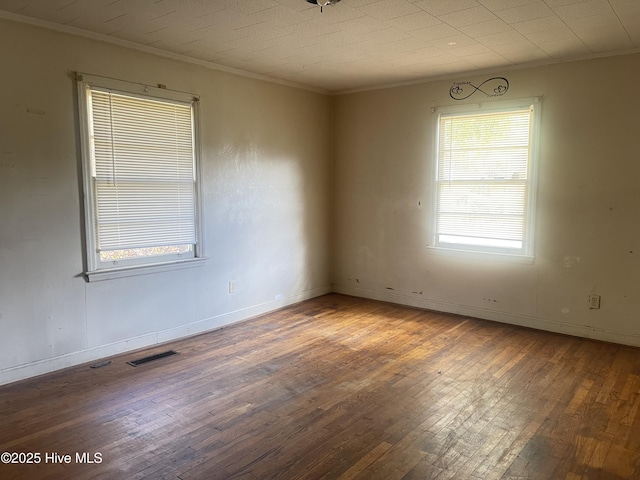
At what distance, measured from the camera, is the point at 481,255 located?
15.8 feet

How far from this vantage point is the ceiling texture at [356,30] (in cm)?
293

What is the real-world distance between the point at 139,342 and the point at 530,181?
12.9 feet

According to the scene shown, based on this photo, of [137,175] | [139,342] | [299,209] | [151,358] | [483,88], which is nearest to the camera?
[151,358]

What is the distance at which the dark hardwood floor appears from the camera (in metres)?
2.30

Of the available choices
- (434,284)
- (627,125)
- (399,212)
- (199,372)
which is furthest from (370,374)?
(627,125)

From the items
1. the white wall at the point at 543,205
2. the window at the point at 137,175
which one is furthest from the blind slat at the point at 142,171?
the white wall at the point at 543,205

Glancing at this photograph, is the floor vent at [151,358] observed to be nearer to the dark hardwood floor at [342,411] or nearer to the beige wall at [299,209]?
the dark hardwood floor at [342,411]

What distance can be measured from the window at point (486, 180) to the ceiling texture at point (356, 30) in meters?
0.54

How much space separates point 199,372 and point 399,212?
2982 millimetres

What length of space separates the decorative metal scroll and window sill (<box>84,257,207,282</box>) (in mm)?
3138

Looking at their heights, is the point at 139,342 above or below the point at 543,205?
below

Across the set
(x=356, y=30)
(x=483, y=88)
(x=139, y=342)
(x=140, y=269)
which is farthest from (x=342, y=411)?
(x=483, y=88)

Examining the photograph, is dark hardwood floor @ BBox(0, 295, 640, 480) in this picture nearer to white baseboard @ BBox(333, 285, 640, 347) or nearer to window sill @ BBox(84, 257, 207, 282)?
white baseboard @ BBox(333, 285, 640, 347)

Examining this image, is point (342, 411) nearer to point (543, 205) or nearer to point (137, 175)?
point (137, 175)
